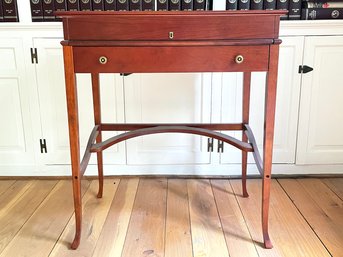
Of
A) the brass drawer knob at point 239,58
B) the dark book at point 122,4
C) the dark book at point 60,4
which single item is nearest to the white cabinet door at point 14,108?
the dark book at point 60,4

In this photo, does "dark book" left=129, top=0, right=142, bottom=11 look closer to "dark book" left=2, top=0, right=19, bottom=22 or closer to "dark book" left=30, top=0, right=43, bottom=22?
"dark book" left=30, top=0, right=43, bottom=22

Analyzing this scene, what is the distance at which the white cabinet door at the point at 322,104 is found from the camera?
170 centimetres

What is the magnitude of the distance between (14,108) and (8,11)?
0.45m

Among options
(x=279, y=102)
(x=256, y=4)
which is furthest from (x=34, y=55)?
(x=279, y=102)

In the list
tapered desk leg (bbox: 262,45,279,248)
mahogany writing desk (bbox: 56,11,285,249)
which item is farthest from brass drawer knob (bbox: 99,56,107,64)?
tapered desk leg (bbox: 262,45,279,248)

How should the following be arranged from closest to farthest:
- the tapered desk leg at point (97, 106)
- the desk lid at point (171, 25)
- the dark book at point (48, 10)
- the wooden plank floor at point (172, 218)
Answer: the desk lid at point (171, 25)
the wooden plank floor at point (172, 218)
the tapered desk leg at point (97, 106)
the dark book at point (48, 10)

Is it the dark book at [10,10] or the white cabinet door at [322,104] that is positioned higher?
the dark book at [10,10]

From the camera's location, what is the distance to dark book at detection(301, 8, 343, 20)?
1.66 metres

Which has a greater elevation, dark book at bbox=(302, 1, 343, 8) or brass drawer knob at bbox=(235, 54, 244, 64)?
dark book at bbox=(302, 1, 343, 8)

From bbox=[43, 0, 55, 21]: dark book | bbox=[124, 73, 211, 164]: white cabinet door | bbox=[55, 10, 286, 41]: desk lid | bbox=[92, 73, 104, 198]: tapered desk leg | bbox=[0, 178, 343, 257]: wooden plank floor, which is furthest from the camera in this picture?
bbox=[124, 73, 211, 164]: white cabinet door

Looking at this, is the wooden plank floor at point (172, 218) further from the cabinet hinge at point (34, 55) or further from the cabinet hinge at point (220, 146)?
the cabinet hinge at point (34, 55)

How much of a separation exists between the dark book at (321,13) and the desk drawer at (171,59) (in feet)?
2.22

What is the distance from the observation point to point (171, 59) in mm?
1139

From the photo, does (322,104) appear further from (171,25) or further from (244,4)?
(171,25)
